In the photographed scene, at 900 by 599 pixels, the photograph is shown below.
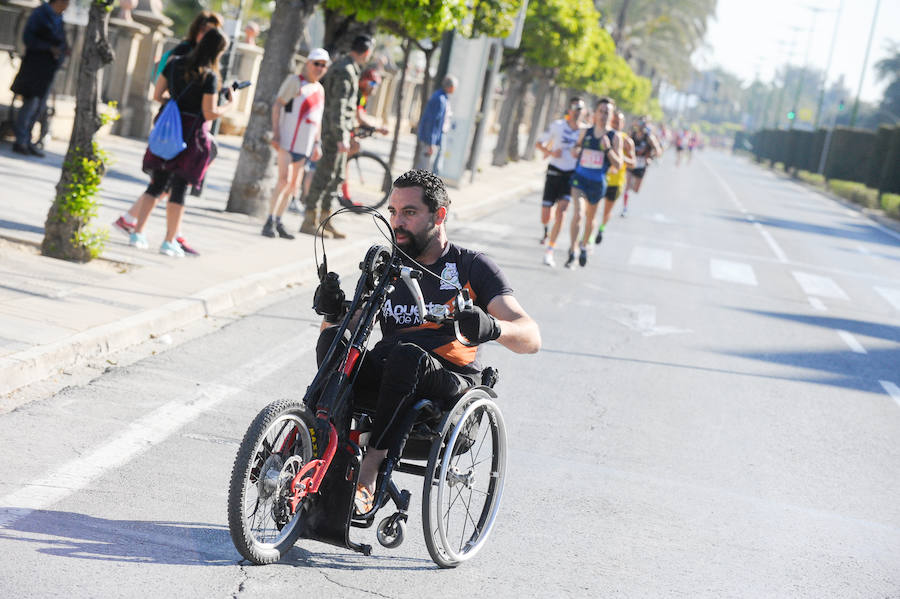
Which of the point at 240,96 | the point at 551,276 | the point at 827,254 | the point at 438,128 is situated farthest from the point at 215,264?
the point at 240,96

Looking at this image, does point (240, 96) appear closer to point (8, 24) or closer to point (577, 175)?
point (8, 24)

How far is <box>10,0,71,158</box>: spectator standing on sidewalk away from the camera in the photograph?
15094 mm

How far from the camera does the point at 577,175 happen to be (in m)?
15.0

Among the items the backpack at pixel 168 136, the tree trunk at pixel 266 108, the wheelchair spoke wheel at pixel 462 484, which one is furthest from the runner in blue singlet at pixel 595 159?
the wheelchair spoke wheel at pixel 462 484

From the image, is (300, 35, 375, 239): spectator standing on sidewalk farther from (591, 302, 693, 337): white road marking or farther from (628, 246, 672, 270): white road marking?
(628, 246, 672, 270): white road marking

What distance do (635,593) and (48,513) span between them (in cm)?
218

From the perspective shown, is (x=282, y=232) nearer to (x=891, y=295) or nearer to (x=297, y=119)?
(x=297, y=119)

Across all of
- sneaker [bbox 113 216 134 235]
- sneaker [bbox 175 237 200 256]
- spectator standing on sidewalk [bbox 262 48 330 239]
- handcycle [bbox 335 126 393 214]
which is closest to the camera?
sneaker [bbox 175 237 200 256]

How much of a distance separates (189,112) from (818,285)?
10548 millimetres

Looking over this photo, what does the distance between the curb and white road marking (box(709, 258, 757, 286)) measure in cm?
636

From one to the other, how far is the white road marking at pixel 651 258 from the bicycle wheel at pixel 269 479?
42.8ft

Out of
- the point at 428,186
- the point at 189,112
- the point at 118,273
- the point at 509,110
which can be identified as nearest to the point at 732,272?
the point at 189,112

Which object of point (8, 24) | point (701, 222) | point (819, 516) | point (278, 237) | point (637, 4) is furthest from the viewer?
point (637, 4)

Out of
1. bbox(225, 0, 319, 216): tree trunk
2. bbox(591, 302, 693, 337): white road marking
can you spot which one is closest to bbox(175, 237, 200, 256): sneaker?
bbox(225, 0, 319, 216): tree trunk
